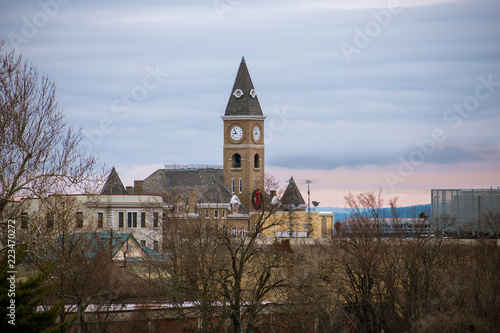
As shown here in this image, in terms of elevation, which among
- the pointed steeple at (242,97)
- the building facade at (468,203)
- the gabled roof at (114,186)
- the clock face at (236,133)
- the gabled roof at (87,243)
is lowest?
the gabled roof at (87,243)

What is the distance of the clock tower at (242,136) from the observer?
10975 cm

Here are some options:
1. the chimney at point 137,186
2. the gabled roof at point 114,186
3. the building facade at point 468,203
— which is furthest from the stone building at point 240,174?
the building facade at point 468,203

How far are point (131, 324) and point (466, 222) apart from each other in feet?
216

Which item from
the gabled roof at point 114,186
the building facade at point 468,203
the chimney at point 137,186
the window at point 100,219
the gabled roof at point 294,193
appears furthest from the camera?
the gabled roof at point 294,193

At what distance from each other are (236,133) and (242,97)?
5271 mm

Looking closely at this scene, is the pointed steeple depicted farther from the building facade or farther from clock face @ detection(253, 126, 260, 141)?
the building facade

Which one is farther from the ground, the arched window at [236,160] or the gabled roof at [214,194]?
the arched window at [236,160]

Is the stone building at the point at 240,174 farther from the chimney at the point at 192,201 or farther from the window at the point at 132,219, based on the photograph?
the window at the point at 132,219

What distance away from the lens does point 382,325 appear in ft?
139

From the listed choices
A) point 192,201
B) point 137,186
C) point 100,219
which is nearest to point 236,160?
point 192,201

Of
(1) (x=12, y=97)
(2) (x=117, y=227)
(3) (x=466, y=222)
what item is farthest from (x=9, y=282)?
(3) (x=466, y=222)

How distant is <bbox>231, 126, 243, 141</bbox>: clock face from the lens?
11081cm

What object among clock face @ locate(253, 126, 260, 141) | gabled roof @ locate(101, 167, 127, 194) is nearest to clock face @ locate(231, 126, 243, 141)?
clock face @ locate(253, 126, 260, 141)

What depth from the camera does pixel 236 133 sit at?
364 feet
